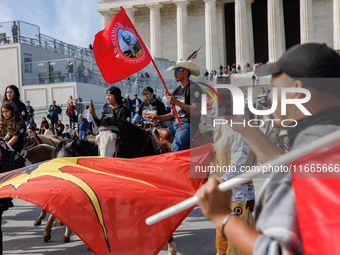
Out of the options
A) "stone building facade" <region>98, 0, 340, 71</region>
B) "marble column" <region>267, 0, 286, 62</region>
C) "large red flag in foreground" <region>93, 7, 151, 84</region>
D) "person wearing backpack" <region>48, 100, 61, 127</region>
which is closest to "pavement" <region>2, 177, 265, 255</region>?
"large red flag in foreground" <region>93, 7, 151, 84</region>

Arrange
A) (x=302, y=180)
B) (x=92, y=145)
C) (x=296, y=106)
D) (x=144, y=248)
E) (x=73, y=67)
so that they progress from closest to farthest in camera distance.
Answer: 1. (x=302, y=180)
2. (x=296, y=106)
3. (x=144, y=248)
4. (x=92, y=145)
5. (x=73, y=67)

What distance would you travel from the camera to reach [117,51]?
6.45 m

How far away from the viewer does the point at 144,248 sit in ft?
14.3

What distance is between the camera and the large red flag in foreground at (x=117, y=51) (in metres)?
6.40

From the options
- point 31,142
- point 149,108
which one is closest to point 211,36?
point 31,142

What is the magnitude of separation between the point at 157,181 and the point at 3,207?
70.3 inches

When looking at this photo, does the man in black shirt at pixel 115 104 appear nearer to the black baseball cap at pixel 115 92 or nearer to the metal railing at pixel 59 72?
the black baseball cap at pixel 115 92

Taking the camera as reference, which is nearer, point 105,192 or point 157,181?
point 105,192

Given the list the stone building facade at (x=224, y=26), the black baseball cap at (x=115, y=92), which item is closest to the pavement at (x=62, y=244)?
the black baseball cap at (x=115, y=92)

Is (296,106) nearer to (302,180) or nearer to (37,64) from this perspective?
(302,180)

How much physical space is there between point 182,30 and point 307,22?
13.1 metres

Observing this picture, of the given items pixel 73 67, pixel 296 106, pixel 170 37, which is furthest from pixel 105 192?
pixel 170 37

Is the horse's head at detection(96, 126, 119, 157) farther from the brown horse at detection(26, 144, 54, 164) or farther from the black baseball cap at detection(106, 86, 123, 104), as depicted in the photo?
the brown horse at detection(26, 144, 54, 164)

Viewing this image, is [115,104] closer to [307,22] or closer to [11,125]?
[11,125]
